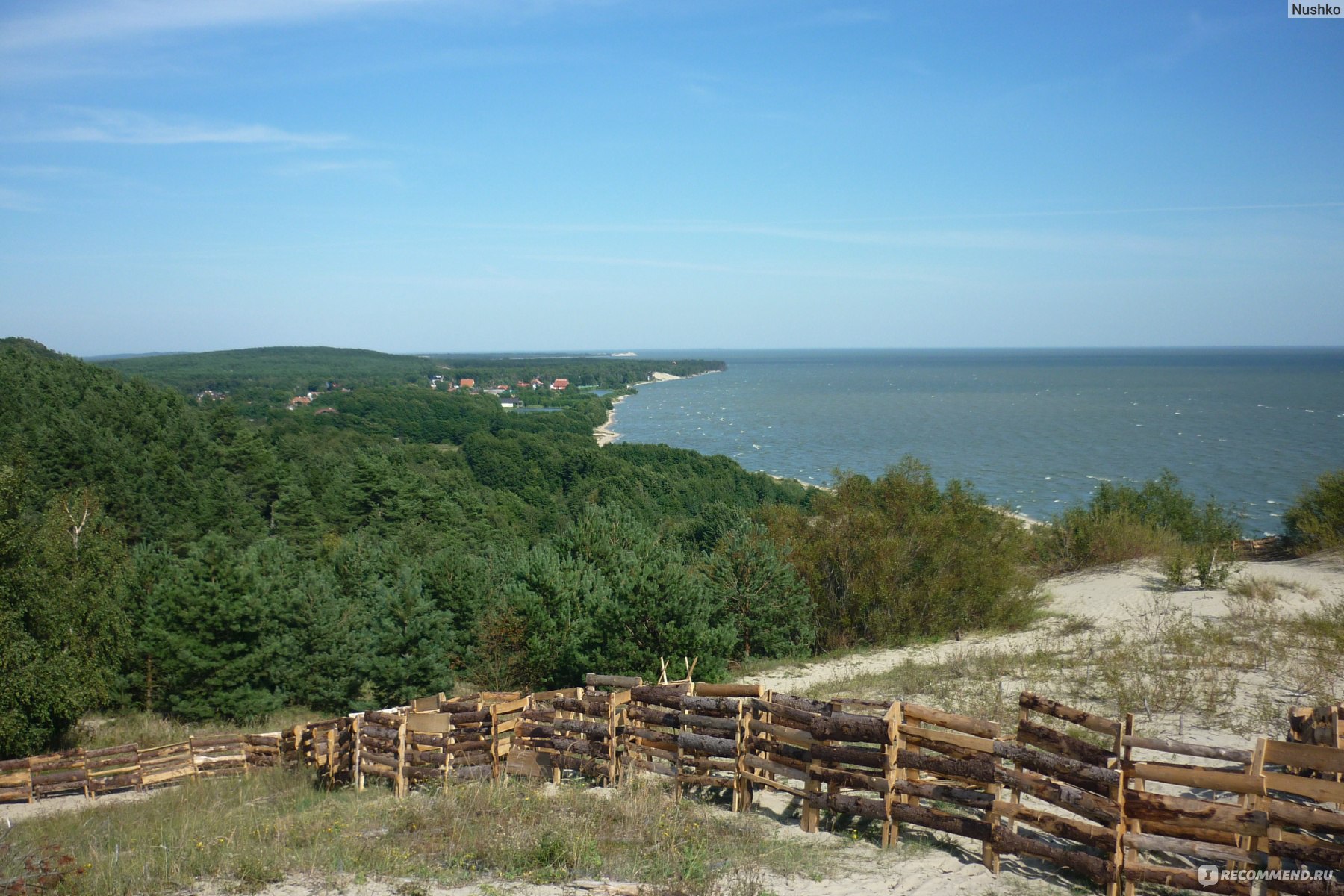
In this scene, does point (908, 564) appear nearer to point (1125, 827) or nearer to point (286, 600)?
point (286, 600)

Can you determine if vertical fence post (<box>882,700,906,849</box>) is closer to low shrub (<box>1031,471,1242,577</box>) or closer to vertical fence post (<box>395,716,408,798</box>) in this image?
vertical fence post (<box>395,716,408,798</box>)

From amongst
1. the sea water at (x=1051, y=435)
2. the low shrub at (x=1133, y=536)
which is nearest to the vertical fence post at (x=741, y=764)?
the low shrub at (x=1133, y=536)

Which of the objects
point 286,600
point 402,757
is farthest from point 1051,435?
point 402,757

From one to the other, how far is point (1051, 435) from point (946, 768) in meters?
99.3

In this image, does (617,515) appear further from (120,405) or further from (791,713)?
(120,405)

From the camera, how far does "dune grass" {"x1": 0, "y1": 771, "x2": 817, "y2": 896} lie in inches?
293

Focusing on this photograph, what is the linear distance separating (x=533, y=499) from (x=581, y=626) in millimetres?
66874

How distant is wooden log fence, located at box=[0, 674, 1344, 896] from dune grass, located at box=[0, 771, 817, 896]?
604 millimetres

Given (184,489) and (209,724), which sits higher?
(184,489)

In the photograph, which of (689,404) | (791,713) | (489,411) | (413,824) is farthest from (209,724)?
(689,404)

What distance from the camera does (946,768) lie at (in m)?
7.73

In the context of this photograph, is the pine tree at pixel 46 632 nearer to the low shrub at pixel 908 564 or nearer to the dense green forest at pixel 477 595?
the dense green forest at pixel 477 595

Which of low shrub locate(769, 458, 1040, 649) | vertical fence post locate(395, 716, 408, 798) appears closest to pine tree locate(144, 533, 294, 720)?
low shrub locate(769, 458, 1040, 649)

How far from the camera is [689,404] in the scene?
7229 inches
